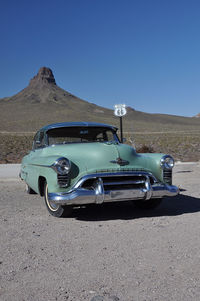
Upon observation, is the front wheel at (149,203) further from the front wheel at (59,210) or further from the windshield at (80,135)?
the front wheel at (59,210)

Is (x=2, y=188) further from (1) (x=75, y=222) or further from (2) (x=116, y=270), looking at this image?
(2) (x=116, y=270)

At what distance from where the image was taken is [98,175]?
448cm

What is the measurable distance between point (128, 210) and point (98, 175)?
137cm

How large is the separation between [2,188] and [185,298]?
627 centimetres

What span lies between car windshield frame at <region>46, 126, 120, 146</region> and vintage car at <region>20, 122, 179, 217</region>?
0.31m

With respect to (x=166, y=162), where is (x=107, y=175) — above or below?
below

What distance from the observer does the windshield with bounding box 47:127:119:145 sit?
5.76m

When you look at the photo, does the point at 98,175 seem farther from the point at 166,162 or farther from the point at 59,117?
the point at 59,117

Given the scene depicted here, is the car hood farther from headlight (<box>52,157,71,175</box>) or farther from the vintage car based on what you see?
headlight (<box>52,157,71,175</box>)

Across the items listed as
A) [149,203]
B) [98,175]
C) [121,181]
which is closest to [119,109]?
[149,203]

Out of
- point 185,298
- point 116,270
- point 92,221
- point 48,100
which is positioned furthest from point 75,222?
point 48,100

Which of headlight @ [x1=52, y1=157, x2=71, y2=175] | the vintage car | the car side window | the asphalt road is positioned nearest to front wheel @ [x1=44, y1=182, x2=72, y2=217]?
the vintage car

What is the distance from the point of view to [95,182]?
4.50 m

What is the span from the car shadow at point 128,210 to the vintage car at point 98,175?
0.87 ft
